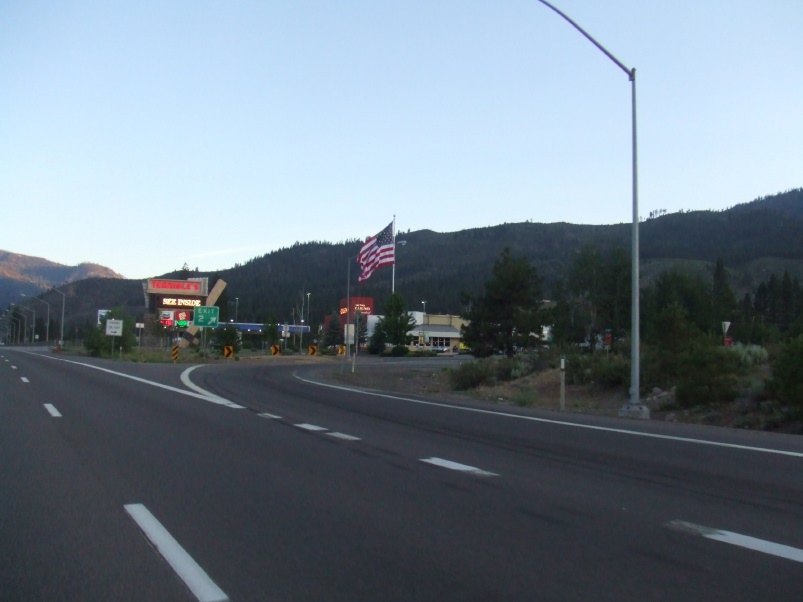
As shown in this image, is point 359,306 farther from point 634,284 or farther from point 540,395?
point 634,284

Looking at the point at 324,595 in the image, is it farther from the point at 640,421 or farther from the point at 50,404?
the point at 50,404

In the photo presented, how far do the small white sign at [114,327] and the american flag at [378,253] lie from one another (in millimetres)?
29282

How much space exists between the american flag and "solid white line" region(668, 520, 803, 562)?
4135cm

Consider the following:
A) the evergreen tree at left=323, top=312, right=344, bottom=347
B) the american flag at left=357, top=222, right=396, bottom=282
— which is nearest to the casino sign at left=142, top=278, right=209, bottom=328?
the evergreen tree at left=323, top=312, right=344, bottom=347

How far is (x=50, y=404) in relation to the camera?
19750 millimetres

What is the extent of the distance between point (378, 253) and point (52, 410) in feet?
106

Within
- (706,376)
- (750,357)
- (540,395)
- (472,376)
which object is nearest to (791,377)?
(706,376)

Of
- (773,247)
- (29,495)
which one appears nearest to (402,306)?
(29,495)

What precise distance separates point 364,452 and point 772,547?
21.0ft

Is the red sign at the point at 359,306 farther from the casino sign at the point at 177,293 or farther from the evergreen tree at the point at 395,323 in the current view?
the casino sign at the point at 177,293

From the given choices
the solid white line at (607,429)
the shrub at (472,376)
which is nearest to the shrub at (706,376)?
the solid white line at (607,429)

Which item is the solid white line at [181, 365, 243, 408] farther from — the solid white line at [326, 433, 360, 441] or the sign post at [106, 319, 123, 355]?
the sign post at [106, 319, 123, 355]

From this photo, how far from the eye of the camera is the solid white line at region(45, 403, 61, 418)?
1716 centimetres

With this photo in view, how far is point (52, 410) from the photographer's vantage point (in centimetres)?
1823
